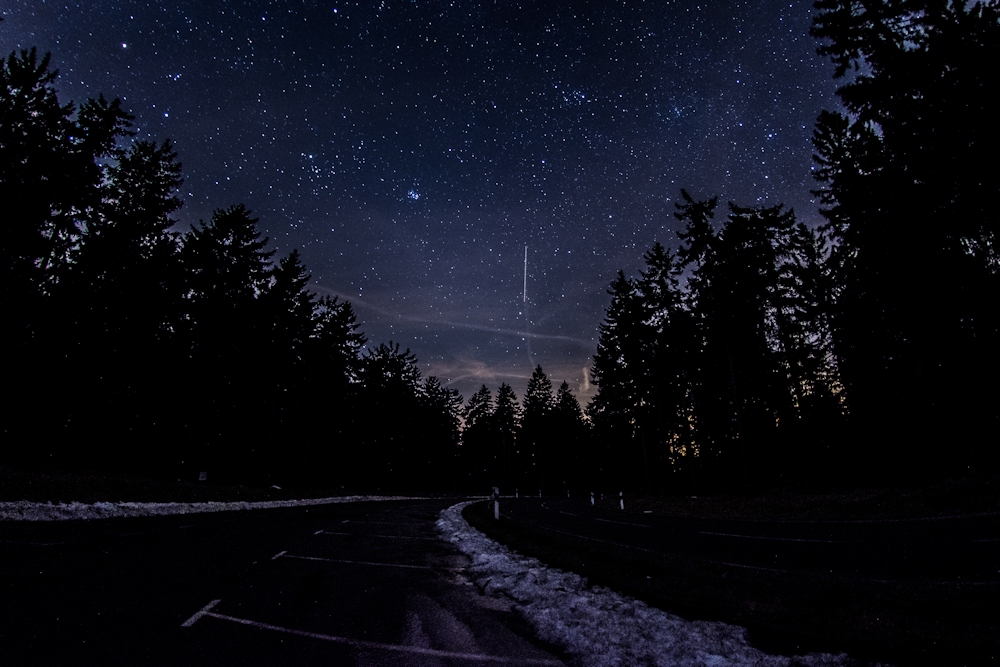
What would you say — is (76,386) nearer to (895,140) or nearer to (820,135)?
(895,140)

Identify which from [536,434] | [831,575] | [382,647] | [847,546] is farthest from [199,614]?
[536,434]

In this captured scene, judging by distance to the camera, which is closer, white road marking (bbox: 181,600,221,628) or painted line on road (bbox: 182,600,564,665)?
painted line on road (bbox: 182,600,564,665)

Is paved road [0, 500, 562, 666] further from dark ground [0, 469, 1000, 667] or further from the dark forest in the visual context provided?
the dark forest

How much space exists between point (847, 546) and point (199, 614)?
11249 millimetres

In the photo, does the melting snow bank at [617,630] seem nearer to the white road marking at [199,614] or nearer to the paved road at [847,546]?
the white road marking at [199,614]

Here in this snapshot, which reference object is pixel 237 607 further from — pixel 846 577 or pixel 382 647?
pixel 846 577

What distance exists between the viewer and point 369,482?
64.2 metres

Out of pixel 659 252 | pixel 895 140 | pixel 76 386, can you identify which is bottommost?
pixel 76 386

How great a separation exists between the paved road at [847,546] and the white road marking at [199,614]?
754cm

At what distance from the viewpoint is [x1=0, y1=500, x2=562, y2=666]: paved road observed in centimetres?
393

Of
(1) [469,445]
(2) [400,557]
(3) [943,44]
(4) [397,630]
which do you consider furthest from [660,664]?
(1) [469,445]

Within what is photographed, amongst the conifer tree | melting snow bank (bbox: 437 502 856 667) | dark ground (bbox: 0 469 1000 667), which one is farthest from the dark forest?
the conifer tree

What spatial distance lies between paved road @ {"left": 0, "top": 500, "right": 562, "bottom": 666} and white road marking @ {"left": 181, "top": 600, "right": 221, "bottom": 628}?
2 cm

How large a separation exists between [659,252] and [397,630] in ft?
141
